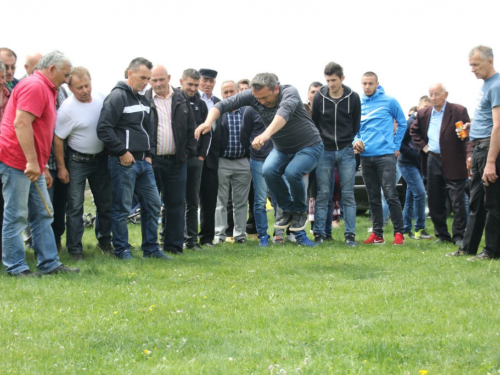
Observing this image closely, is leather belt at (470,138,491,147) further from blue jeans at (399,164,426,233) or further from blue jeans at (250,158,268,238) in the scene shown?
blue jeans at (250,158,268,238)

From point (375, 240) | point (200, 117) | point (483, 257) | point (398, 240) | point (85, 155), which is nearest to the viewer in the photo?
point (483, 257)

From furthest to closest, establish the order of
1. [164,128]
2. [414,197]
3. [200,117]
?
[414,197], [200,117], [164,128]

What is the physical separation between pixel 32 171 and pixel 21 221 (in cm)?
57

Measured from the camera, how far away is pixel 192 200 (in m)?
9.52

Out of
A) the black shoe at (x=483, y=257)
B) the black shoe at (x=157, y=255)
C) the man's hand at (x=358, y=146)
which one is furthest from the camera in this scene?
the man's hand at (x=358, y=146)

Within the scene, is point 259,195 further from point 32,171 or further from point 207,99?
point 32,171

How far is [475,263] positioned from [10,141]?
5472 millimetres

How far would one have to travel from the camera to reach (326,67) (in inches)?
382

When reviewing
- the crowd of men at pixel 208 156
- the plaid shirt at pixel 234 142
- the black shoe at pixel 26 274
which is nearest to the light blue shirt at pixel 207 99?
the crowd of men at pixel 208 156

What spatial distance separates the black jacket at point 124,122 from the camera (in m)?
7.91

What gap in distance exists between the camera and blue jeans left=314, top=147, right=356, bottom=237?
9.89 m

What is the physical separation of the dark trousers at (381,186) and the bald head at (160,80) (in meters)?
3.42

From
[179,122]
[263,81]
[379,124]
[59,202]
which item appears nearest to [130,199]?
[59,202]

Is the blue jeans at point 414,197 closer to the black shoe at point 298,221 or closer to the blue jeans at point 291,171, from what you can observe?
the black shoe at point 298,221
